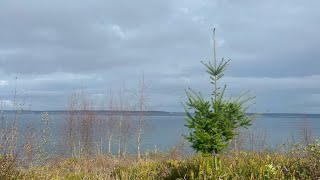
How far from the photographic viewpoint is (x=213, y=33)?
12984 mm

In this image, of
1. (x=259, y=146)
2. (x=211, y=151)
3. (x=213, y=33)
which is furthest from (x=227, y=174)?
(x=259, y=146)

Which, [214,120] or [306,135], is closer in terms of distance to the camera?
[214,120]

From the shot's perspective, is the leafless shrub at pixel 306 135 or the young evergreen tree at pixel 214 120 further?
the leafless shrub at pixel 306 135

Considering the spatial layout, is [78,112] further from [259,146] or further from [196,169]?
[196,169]

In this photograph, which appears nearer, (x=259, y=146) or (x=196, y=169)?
(x=196, y=169)

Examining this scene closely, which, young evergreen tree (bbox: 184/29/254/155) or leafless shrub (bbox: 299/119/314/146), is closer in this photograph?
young evergreen tree (bbox: 184/29/254/155)

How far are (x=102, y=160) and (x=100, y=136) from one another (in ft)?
23.5

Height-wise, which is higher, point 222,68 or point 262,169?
point 222,68

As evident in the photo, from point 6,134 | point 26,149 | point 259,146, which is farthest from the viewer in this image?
point 259,146

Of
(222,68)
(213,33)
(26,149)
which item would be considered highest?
(213,33)

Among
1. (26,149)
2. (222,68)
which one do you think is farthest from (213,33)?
(26,149)

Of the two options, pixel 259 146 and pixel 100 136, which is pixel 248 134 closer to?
pixel 259 146

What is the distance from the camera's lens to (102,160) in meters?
19.1

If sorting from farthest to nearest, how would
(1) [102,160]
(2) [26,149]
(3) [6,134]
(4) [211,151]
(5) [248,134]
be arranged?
(5) [248,134] < (1) [102,160] < (4) [211,151] < (2) [26,149] < (3) [6,134]
